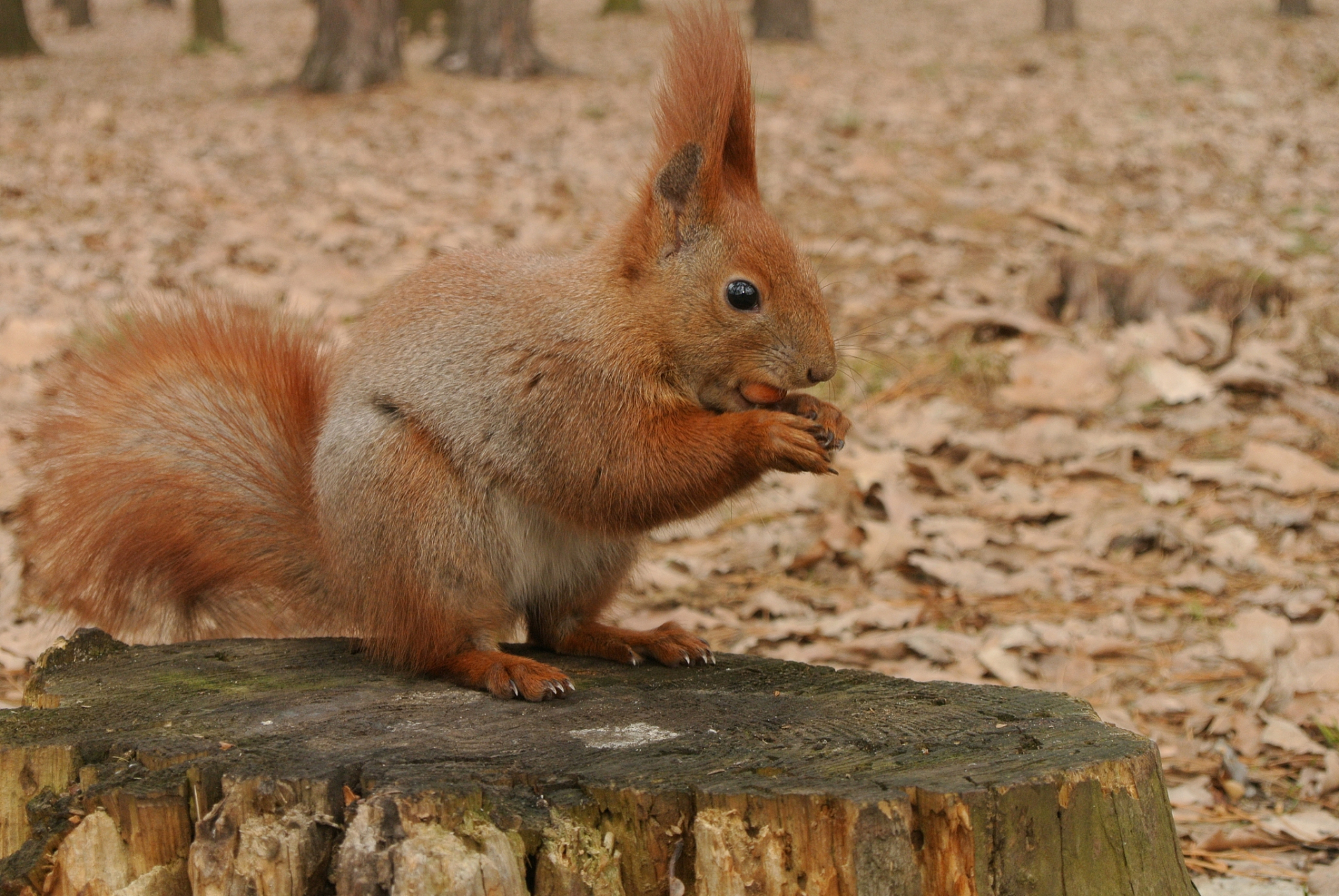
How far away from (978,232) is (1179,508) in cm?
295

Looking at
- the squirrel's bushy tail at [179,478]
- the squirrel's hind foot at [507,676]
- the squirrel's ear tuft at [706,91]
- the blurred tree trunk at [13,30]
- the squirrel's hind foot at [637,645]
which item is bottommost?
the squirrel's hind foot at [637,645]

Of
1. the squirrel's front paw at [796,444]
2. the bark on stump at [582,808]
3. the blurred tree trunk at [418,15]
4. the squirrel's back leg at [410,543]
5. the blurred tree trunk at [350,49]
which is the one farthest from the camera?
the blurred tree trunk at [418,15]

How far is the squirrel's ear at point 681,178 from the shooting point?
2.21 metres

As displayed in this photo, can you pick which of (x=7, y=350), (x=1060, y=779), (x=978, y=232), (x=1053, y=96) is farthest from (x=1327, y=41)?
(x=1060, y=779)

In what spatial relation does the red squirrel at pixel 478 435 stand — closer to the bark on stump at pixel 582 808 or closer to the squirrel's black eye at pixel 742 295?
the squirrel's black eye at pixel 742 295

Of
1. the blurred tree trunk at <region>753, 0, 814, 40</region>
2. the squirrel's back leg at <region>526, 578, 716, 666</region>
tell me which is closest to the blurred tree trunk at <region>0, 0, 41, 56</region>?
the blurred tree trunk at <region>753, 0, 814, 40</region>

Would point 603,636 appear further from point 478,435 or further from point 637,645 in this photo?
point 478,435

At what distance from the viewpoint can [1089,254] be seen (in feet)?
20.2

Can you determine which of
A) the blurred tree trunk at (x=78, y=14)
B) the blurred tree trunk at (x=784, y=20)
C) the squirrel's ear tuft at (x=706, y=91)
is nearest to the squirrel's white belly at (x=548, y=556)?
the squirrel's ear tuft at (x=706, y=91)

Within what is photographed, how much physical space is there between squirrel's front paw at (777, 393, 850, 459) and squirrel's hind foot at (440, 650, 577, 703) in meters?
0.57

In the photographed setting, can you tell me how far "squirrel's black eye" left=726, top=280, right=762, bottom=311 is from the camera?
7.13 feet

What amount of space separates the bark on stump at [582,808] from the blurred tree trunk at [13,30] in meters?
12.5

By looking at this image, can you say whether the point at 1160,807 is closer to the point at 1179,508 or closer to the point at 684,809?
the point at 684,809

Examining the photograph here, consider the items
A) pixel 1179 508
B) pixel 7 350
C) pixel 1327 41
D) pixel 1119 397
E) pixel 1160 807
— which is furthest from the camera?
pixel 1327 41
